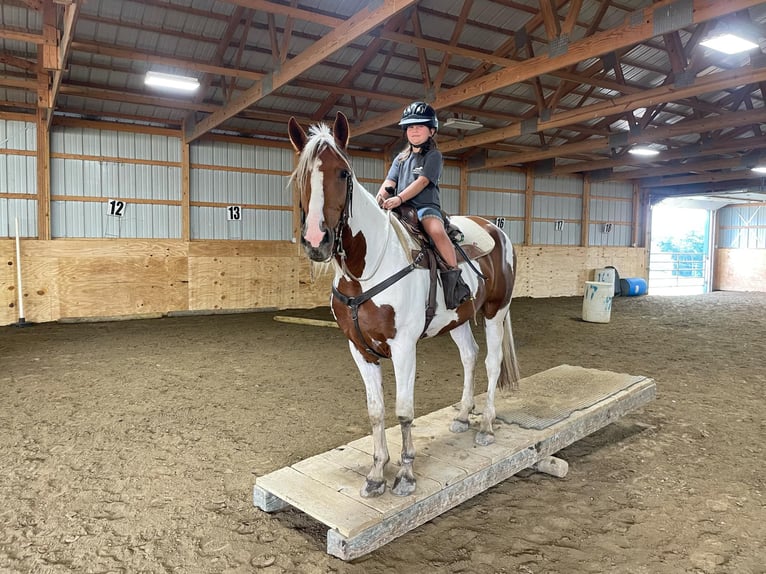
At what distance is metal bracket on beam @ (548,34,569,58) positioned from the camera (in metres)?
5.98

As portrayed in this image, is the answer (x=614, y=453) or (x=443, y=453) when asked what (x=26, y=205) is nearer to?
(x=443, y=453)

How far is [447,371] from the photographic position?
238 inches

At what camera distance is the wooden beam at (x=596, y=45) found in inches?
189

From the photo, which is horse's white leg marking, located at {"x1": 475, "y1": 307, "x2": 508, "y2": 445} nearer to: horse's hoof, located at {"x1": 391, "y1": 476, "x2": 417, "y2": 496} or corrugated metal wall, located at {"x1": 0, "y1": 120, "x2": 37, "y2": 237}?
horse's hoof, located at {"x1": 391, "y1": 476, "x2": 417, "y2": 496}

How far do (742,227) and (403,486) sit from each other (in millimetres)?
24327

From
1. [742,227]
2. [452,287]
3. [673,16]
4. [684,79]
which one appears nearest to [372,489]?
[452,287]

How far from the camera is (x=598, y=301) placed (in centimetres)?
998

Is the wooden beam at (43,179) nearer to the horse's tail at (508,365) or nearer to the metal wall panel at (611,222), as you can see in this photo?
the horse's tail at (508,365)

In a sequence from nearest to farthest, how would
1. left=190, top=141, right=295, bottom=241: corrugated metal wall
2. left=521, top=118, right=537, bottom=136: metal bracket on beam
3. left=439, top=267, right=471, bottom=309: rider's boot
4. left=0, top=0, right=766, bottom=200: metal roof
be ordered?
left=439, top=267, right=471, bottom=309: rider's boot → left=0, top=0, right=766, bottom=200: metal roof → left=521, top=118, right=537, bottom=136: metal bracket on beam → left=190, top=141, right=295, bottom=241: corrugated metal wall

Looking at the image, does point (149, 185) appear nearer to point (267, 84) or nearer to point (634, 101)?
point (267, 84)

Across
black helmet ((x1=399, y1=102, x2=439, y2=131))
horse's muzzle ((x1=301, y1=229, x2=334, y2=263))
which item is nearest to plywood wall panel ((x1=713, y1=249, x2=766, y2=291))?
black helmet ((x1=399, y1=102, x2=439, y2=131))

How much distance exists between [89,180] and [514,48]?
330 inches

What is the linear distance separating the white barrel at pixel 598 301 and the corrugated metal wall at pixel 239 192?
6689 millimetres

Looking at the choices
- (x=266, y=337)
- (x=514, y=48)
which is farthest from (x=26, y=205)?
(x=514, y=48)
